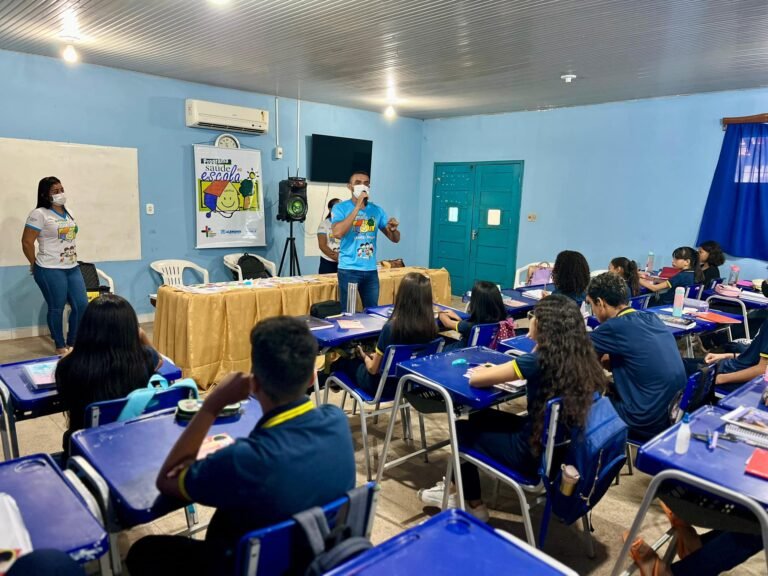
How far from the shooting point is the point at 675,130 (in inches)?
244

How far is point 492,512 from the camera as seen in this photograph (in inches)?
106

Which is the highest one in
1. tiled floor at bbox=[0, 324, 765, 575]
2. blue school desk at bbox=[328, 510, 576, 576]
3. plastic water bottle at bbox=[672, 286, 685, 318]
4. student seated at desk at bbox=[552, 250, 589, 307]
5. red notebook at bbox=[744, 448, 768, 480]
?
student seated at desk at bbox=[552, 250, 589, 307]

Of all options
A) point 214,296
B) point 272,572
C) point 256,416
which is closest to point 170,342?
point 214,296

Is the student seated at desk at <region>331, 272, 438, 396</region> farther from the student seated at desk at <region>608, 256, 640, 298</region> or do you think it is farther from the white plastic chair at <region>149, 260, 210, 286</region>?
the white plastic chair at <region>149, 260, 210, 286</region>

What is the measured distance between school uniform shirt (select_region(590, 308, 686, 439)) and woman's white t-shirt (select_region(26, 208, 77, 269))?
423 cm

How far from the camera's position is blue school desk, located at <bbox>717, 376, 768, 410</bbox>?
2.18 metres

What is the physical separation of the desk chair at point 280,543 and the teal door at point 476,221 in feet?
22.9

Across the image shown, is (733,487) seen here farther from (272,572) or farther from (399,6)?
(399,6)

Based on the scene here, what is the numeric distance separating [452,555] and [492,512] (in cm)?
161

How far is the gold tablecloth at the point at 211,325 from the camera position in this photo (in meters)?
4.11

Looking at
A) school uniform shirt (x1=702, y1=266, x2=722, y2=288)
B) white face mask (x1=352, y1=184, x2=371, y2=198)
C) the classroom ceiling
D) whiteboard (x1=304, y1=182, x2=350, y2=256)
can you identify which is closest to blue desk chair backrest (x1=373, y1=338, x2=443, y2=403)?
white face mask (x1=352, y1=184, x2=371, y2=198)

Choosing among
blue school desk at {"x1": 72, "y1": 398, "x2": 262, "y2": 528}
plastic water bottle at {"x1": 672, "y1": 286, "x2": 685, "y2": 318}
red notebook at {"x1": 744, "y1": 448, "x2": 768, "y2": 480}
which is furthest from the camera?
plastic water bottle at {"x1": 672, "y1": 286, "x2": 685, "y2": 318}

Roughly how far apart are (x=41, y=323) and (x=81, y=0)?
338 cm

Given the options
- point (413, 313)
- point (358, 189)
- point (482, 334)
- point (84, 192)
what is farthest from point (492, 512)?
point (84, 192)
